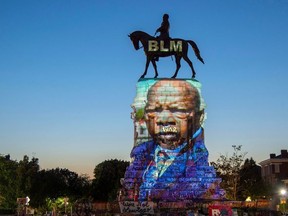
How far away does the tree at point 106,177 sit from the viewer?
119 meters

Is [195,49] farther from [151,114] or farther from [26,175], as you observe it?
[26,175]

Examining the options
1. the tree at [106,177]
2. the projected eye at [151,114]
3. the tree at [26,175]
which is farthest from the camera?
the tree at [106,177]

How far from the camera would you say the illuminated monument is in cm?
6425

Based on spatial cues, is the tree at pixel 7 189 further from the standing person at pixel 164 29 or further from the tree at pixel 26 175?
the standing person at pixel 164 29

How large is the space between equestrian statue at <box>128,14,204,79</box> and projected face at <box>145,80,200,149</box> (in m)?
2.24

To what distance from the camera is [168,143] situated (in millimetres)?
66625

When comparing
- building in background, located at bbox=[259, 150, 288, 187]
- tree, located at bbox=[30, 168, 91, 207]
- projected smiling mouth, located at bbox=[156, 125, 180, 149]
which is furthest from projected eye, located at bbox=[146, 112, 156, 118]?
building in background, located at bbox=[259, 150, 288, 187]

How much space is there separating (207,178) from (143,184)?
292 inches

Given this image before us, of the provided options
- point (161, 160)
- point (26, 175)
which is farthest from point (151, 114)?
point (26, 175)

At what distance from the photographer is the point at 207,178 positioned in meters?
65.0

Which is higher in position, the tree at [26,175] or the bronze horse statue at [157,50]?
the bronze horse statue at [157,50]

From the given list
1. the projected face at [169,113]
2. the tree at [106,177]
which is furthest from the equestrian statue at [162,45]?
the tree at [106,177]

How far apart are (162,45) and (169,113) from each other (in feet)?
27.4

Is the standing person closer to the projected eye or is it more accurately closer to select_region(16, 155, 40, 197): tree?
the projected eye
